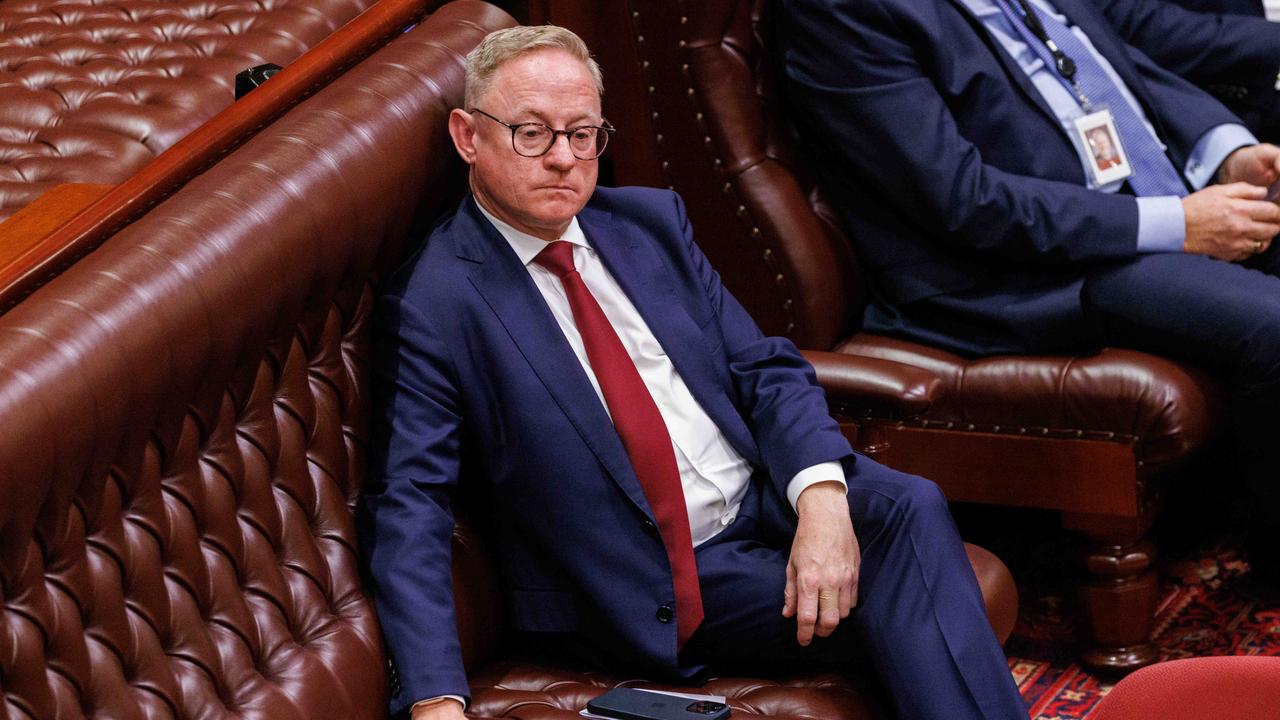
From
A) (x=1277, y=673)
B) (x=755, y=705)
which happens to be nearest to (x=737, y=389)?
(x=755, y=705)

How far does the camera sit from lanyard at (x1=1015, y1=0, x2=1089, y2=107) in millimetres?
2969

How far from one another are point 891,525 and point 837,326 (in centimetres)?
91

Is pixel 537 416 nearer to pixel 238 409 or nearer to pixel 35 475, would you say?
pixel 238 409

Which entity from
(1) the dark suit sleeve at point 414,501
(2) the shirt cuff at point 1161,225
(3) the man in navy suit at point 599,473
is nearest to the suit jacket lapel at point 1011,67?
(2) the shirt cuff at point 1161,225

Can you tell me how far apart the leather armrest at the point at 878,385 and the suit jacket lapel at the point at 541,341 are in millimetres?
473

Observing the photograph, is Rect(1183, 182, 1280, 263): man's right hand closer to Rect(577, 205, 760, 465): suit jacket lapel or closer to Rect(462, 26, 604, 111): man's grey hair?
Rect(577, 205, 760, 465): suit jacket lapel

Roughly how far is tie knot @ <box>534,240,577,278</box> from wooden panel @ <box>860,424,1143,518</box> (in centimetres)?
74

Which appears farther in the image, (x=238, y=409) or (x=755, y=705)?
(x=755, y=705)

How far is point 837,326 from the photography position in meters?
2.90

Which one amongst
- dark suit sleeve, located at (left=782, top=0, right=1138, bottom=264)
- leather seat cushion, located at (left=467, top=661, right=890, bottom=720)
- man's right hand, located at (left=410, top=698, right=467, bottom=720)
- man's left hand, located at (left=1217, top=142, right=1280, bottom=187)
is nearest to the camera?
man's right hand, located at (left=410, top=698, right=467, bottom=720)

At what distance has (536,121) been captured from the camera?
2.11 metres

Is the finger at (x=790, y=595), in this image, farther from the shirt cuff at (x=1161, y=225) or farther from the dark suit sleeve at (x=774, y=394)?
the shirt cuff at (x=1161, y=225)

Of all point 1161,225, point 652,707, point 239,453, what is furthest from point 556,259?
point 1161,225

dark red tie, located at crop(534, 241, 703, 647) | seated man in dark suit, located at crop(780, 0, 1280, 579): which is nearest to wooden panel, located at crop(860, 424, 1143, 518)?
seated man in dark suit, located at crop(780, 0, 1280, 579)
